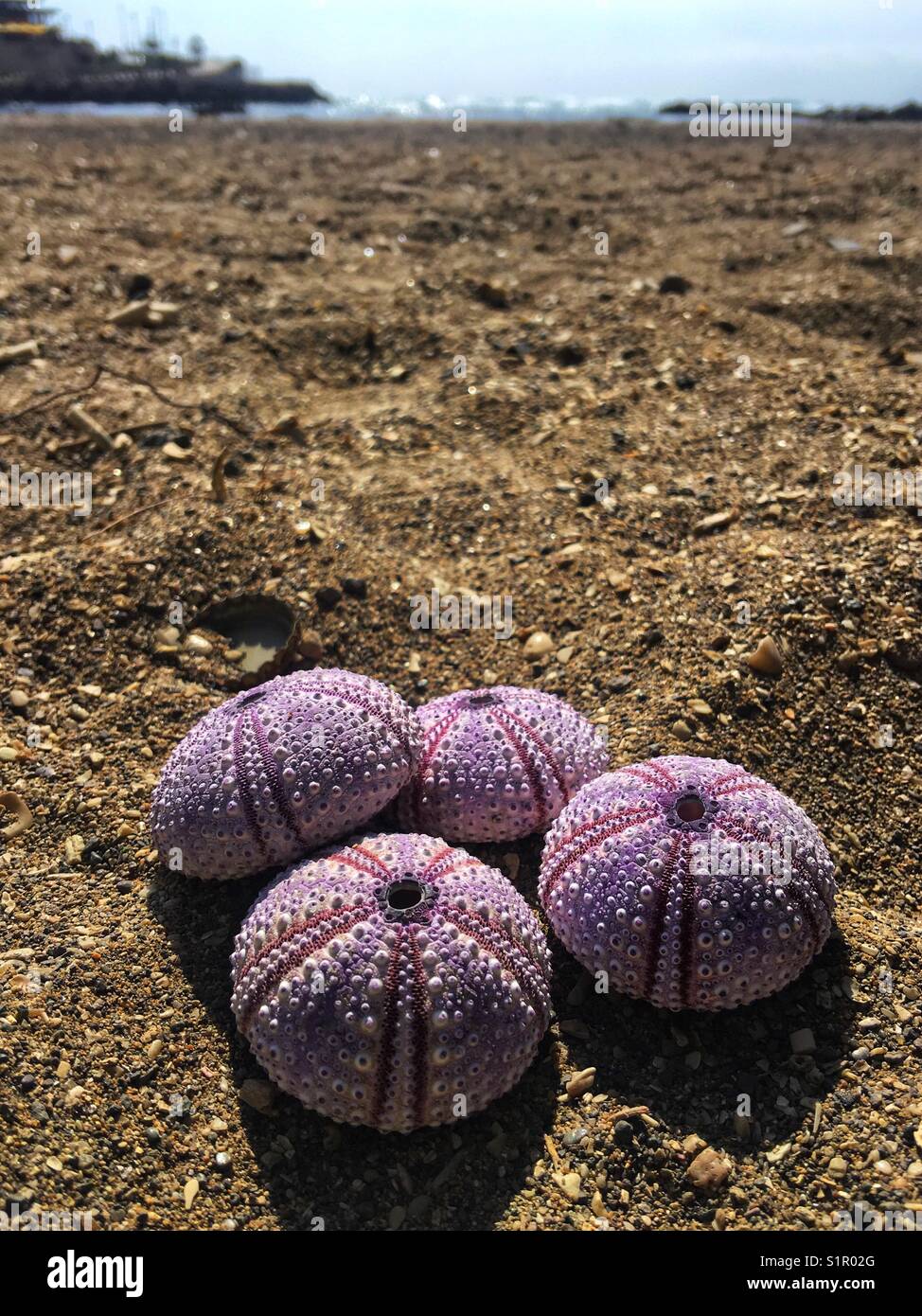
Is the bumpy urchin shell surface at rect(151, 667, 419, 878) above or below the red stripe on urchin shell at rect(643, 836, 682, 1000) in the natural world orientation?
above

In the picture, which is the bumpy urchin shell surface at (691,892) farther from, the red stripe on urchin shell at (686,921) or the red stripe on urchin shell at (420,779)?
the red stripe on urchin shell at (420,779)

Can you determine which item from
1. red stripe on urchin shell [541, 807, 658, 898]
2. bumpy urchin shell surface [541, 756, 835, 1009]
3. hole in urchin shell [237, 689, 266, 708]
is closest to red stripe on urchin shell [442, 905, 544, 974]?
bumpy urchin shell surface [541, 756, 835, 1009]

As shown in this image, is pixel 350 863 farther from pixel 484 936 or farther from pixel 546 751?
pixel 546 751

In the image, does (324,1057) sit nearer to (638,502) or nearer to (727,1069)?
(727,1069)

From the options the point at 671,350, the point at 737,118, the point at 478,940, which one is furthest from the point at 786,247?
the point at 737,118

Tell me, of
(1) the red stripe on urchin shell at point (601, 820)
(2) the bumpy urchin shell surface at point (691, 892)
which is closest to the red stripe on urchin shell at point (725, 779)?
(2) the bumpy urchin shell surface at point (691, 892)

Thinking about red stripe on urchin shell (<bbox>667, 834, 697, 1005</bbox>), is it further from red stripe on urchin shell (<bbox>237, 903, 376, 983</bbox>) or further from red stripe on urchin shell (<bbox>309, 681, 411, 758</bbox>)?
red stripe on urchin shell (<bbox>309, 681, 411, 758</bbox>)
